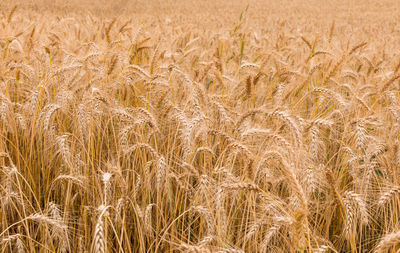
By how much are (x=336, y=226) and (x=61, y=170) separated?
141 cm

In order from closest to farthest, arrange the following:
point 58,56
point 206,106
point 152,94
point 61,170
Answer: point 61,170 < point 206,106 < point 152,94 < point 58,56

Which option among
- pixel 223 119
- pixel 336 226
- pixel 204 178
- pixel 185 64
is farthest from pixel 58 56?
pixel 336 226

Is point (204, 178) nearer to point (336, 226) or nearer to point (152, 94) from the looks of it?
point (336, 226)

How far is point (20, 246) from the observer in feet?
4.24

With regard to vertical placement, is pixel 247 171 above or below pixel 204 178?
above

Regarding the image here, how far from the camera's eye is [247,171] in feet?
4.00

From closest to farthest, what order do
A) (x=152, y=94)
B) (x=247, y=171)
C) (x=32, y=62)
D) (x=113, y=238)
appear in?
1. (x=247, y=171)
2. (x=113, y=238)
3. (x=152, y=94)
4. (x=32, y=62)

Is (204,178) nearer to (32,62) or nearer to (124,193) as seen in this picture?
(124,193)

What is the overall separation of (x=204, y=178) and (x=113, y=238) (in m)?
0.53

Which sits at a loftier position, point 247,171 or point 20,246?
point 247,171

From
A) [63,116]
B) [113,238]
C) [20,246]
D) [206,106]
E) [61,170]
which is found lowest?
[113,238]

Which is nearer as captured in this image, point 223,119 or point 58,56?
point 223,119

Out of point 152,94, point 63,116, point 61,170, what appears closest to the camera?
point 61,170

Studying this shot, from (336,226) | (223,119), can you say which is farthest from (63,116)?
(336,226)
